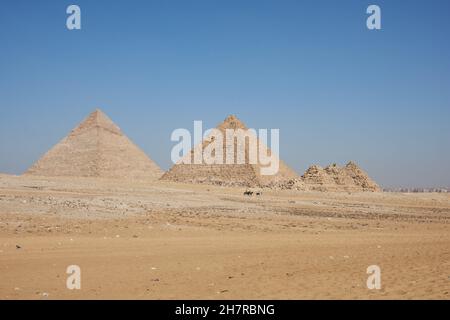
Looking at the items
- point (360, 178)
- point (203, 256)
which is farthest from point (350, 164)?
point (203, 256)

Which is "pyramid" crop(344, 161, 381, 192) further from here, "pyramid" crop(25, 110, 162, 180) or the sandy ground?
the sandy ground

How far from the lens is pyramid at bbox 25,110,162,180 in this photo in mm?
73188

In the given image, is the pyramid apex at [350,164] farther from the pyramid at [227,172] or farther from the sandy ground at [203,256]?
the sandy ground at [203,256]

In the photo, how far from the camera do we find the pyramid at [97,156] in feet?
240

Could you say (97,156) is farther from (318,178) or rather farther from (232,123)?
(318,178)

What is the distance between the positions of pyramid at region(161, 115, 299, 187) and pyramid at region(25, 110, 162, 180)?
6203mm

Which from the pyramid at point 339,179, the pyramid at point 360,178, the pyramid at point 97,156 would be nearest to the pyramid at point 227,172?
the pyramid at point 339,179

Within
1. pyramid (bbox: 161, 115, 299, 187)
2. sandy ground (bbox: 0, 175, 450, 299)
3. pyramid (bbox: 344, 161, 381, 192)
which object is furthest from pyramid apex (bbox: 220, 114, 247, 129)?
sandy ground (bbox: 0, 175, 450, 299)

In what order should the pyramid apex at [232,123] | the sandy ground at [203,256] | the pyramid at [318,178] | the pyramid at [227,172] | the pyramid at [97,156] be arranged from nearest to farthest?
the sandy ground at [203,256]
the pyramid at [318,178]
the pyramid at [227,172]
the pyramid at [97,156]
the pyramid apex at [232,123]

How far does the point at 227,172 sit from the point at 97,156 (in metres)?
19.6

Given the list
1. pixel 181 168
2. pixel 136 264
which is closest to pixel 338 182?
pixel 181 168

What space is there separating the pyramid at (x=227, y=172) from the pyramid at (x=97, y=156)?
20.4ft

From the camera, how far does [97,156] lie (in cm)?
7406
